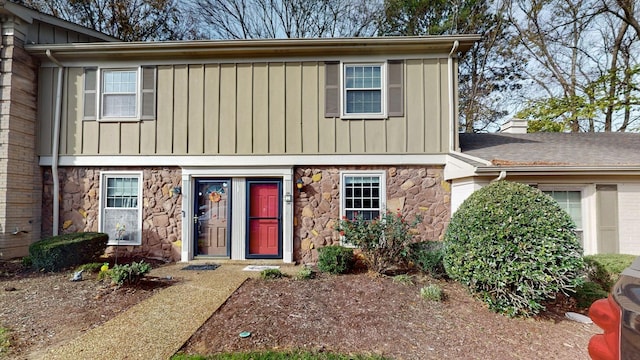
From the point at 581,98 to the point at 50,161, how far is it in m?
18.1

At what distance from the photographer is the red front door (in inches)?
274

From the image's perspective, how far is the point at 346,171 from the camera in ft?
22.4

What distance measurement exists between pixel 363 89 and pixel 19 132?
771cm

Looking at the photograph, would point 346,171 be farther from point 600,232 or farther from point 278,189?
point 600,232

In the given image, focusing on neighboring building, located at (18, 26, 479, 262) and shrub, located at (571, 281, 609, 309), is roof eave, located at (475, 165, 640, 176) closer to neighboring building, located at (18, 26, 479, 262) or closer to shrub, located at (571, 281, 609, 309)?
neighboring building, located at (18, 26, 479, 262)

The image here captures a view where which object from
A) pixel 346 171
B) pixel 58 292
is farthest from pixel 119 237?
pixel 346 171

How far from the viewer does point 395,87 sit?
6.82 m

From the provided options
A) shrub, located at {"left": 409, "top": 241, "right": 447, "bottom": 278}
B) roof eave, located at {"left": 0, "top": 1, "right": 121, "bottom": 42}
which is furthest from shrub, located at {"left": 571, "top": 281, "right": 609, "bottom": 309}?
roof eave, located at {"left": 0, "top": 1, "right": 121, "bottom": 42}

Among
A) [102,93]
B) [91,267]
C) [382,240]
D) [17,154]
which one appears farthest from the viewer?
[102,93]

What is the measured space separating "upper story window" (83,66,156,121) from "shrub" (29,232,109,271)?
2779 mm

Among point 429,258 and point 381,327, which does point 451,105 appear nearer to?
point 429,258

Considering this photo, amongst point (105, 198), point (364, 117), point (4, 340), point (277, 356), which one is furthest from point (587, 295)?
point (105, 198)

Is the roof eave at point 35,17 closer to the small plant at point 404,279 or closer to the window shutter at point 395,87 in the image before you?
the window shutter at point 395,87

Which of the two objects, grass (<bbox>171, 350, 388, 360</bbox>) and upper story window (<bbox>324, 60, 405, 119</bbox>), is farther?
upper story window (<bbox>324, 60, 405, 119</bbox>)
